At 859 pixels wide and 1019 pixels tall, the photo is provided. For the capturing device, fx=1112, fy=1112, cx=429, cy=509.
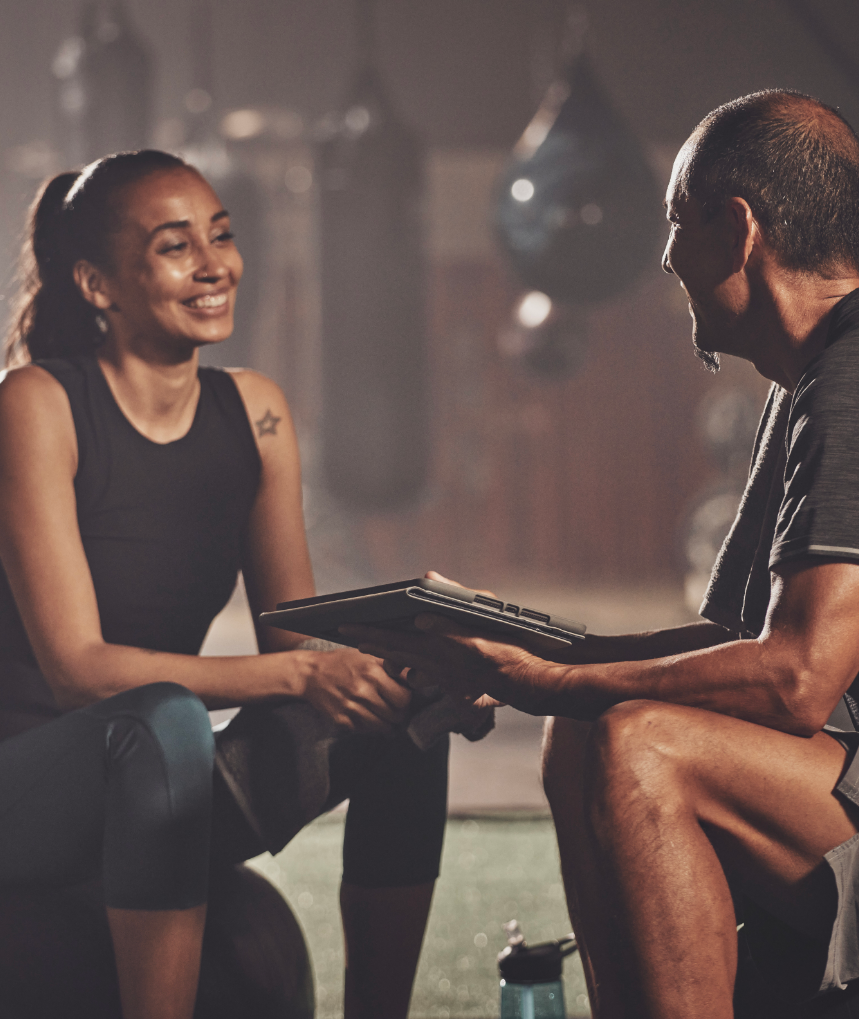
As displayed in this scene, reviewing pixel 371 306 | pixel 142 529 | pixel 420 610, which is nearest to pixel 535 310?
pixel 371 306

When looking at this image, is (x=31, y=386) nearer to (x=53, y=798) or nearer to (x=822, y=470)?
(x=53, y=798)

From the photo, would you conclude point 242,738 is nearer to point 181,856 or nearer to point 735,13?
point 181,856

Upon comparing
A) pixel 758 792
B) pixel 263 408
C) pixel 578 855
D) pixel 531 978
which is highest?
pixel 263 408

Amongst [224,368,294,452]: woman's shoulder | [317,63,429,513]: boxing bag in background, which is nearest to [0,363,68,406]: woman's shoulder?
[224,368,294,452]: woman's shoulder

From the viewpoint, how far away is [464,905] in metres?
1.64

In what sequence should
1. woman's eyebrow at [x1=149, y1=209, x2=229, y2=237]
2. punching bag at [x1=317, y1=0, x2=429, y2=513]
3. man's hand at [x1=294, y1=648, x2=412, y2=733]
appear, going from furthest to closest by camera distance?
punching bag at [x1=317, y1=0, x2=429, y2=513] → woman's eyebrow at [x1=149, y1=209, x2=229, y2=237] → man's hand at [x1=294, y1=648, x2=412, y2=733]

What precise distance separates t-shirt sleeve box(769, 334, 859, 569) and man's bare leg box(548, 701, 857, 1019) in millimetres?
134

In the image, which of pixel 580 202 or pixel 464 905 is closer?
pixel 464 905

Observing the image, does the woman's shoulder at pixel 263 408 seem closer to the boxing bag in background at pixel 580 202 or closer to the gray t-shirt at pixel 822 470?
the gray t-shirt at pixel 822 470

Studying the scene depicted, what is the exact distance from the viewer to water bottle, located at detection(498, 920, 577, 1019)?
1.01 meters

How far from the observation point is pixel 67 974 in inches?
37.0

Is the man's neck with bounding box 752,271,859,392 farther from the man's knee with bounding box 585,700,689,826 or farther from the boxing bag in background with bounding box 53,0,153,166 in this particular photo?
the boxing bag in background with bounding box 53,0,153,166

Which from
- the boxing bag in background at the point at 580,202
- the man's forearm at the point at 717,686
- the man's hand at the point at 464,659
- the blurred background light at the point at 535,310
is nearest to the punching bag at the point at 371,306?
the blurred background light at the point at 535,310

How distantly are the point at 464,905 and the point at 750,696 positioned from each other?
101cm
